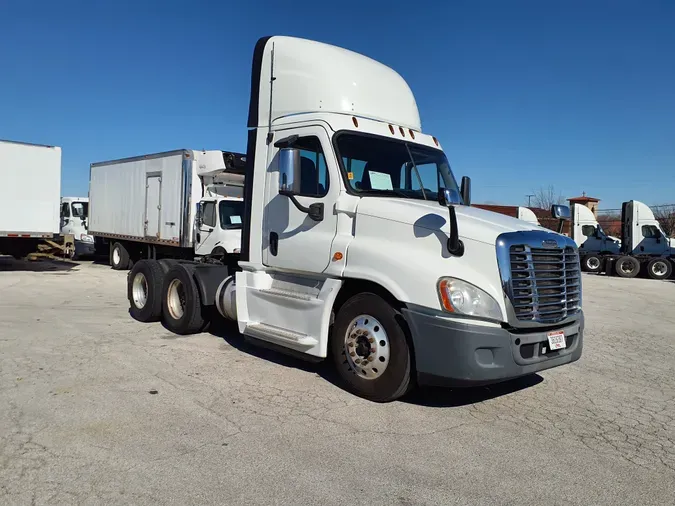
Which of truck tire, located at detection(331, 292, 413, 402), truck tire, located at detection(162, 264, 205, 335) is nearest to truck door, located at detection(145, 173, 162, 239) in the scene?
truck tire, located at detection(162, 264, 205, 335)

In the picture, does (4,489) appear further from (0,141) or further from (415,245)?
(0,141)

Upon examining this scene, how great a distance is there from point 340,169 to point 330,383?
7.26 ft

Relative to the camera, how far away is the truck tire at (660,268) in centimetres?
2367

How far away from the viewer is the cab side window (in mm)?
5496

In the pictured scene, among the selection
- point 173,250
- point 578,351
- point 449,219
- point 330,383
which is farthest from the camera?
point 173,250

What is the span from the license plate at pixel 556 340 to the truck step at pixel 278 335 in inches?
85.8

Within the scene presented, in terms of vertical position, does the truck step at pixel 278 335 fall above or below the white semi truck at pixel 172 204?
below

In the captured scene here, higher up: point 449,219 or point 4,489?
point 449,219

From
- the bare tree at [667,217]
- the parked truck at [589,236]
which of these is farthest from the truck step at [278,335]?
the bare tree at [667,217]

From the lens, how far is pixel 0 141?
15891mm

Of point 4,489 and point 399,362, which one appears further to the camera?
point 399,362

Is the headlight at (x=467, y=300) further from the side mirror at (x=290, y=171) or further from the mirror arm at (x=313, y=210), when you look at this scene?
the side mirror at (x=290, y=171)

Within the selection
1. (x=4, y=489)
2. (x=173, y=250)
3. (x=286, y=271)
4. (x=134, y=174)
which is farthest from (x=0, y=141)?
(x=4, y=489)

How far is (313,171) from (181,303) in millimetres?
3573
